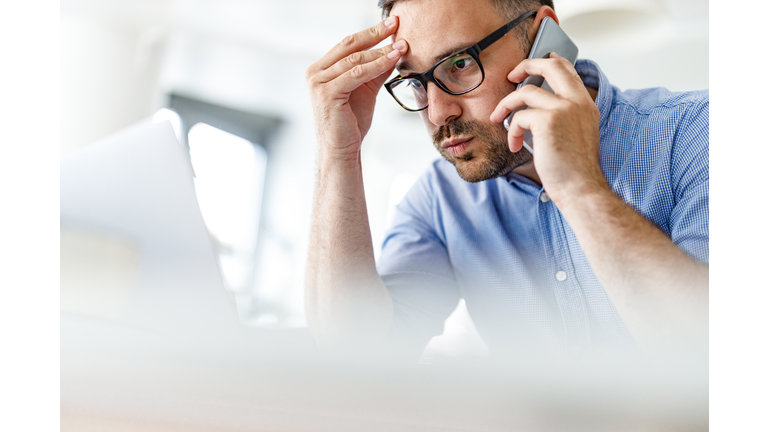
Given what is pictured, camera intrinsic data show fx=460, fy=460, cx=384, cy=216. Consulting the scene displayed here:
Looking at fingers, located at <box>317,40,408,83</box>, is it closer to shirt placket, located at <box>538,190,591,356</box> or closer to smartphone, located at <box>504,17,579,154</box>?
smartphone, located at <box>504,17,579,154</box>

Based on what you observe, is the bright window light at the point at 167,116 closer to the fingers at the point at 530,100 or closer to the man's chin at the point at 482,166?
the man's chin at the point at 482,166

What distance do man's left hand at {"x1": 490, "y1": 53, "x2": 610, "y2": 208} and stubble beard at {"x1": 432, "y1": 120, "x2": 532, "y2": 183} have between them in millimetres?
241

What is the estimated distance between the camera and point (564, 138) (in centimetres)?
70

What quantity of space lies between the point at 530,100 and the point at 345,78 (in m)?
0.39

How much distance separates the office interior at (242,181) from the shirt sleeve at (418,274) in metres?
0.23

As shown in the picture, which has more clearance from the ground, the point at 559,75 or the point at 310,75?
the point at 310,75

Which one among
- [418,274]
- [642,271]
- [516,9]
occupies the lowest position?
[642,271]

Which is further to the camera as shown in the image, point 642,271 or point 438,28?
point 438,28

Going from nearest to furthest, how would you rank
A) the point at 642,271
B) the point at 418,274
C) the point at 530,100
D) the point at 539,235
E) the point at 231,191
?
the point at 642,271 → the point at 530,100 → the point at 539,235 → the point at 418,274 → the point at 231,191

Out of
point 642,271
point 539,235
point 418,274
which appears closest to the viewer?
point 642,271

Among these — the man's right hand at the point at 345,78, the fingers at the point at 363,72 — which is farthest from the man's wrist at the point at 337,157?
the fingers at the point at 363,72

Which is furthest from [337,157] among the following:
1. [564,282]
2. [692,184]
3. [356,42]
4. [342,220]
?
[692,184]

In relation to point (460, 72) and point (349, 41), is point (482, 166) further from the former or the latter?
point (349, 41)
